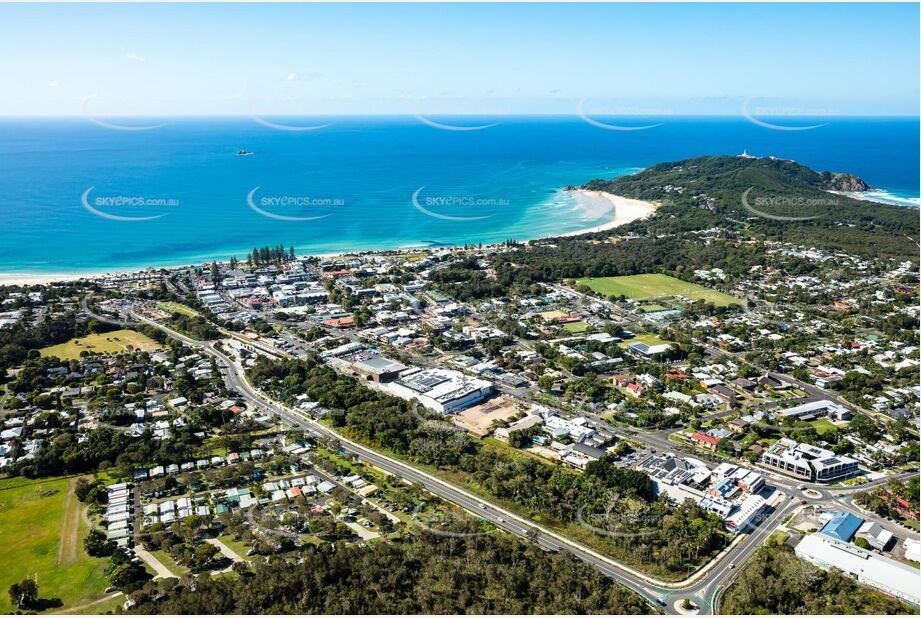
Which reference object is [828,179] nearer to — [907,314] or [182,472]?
[907,314]

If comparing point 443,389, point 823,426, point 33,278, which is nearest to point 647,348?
point 823,426

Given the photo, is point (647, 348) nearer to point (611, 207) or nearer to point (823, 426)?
point (823, 426)

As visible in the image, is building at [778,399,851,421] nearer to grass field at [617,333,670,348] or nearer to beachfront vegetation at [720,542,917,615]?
grass field at [617,333,670,348]

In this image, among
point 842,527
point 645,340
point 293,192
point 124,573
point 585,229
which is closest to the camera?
point 124,573

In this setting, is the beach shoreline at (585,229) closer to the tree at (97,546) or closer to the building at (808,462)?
the tree at (97,546)

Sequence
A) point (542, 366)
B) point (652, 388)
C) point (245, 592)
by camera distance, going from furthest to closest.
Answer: point (542, 366)
point (652, 388)
point (245, 592)

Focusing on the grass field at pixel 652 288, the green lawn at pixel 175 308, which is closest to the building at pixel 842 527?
the grass field at pixel 652 288

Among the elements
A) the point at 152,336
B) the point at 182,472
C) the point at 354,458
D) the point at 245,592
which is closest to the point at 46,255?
the point at 152,336
